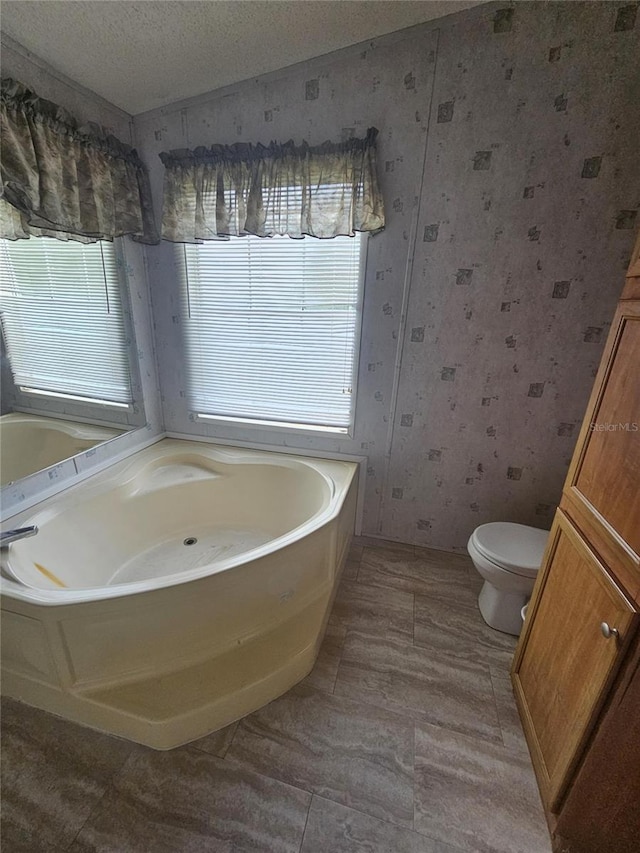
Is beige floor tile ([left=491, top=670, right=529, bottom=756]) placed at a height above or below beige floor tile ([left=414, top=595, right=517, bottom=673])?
above

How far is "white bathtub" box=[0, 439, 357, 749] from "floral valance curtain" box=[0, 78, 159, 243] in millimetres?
1204

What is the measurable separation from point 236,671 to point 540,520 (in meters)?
1.71

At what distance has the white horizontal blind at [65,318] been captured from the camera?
146 centimetres

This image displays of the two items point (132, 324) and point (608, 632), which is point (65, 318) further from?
point (608, 632)

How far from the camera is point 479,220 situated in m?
1.56

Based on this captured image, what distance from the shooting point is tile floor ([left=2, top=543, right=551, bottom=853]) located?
959 mm

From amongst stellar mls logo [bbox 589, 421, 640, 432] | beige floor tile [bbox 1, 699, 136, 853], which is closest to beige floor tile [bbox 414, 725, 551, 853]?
beige floor tile [bbox 1, 699, 136, 853]

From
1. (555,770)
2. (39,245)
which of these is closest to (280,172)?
(39,245)

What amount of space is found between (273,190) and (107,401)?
1447 mm

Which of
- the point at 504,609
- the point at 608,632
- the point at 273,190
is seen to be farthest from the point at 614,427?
the point at 273,190

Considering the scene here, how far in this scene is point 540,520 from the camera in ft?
6.20

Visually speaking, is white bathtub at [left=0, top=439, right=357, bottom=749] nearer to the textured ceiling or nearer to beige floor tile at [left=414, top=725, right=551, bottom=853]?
beige floor tile at [left=414, top=725, right=551, bottom=853]

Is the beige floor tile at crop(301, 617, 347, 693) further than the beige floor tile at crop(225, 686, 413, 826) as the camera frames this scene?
Yes

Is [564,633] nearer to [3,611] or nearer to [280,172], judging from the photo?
[3,611]
